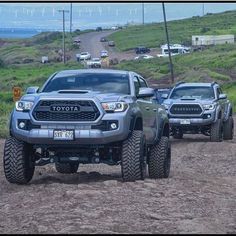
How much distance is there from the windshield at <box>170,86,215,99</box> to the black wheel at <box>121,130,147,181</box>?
47.4ft

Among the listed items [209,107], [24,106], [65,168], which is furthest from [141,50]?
[24,106]

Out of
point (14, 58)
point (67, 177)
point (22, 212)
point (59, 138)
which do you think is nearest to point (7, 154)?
point (59, 138)

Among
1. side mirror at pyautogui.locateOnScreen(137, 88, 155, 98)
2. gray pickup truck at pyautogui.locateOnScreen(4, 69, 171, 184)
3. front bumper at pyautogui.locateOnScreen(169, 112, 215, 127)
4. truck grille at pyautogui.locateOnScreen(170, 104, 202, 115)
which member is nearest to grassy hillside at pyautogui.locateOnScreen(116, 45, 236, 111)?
truck grille at pyautogui.locateOnScreen(170, 104, 202, 115)

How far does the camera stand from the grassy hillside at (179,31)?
13762 centimetres

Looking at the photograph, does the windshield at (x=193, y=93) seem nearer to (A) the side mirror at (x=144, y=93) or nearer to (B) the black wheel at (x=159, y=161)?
(B) the black wheel at (x=159, y=161)

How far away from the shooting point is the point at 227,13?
171m

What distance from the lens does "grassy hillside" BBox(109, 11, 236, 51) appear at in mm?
137625

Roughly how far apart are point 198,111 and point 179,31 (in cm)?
12717

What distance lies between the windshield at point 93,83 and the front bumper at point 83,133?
1244 mm

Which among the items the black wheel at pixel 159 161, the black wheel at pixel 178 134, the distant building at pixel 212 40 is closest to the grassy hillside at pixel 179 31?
the distant building at pixel 212 40

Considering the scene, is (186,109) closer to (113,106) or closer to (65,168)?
(65,168)

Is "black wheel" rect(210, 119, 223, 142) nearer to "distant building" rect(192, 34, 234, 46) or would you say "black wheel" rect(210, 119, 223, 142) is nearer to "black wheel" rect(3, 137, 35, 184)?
"black wheel" rect(3, 137, 35, 184)

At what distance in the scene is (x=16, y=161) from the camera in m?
13.7

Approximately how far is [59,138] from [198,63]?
78385 mm
